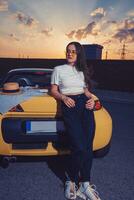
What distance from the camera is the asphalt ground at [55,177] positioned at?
3713mm

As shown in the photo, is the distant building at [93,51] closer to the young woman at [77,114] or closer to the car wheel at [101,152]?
the car wheel at [101,152]

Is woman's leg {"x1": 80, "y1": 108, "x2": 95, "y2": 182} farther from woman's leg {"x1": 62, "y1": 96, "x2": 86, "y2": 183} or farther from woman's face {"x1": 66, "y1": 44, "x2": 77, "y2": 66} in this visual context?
woman's face {"x1": 66, "y1": 44, "x2": 77, "y2": 66}

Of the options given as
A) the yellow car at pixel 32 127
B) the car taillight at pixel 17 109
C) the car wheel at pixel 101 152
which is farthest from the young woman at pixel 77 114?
the car wheel at pixel 101 152

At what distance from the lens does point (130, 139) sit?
646 cm

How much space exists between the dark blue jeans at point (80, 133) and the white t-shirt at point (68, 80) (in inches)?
3.7

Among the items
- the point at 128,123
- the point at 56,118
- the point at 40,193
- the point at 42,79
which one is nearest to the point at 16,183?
the point at 40,193

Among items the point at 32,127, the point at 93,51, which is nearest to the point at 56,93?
the point at 32,127

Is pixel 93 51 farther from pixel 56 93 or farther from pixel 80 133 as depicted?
pixel 80 133

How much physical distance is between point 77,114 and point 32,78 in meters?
2.35

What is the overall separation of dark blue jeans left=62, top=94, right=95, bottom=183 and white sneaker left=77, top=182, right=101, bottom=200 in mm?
77

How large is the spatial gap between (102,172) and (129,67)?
67.0ft

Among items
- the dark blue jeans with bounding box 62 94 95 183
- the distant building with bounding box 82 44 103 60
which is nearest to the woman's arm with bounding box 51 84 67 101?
the dark blue jeans with bounding box 62 94 95 183

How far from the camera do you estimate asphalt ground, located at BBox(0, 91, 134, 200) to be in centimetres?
371

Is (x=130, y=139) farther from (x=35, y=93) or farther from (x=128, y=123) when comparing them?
(x=35, y=93)
